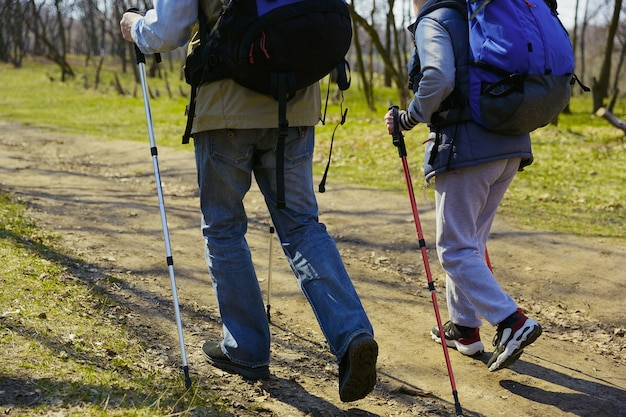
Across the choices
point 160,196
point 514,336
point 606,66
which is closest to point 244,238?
point 160,196

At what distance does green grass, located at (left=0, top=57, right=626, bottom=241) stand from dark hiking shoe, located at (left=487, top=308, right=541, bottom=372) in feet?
7.07

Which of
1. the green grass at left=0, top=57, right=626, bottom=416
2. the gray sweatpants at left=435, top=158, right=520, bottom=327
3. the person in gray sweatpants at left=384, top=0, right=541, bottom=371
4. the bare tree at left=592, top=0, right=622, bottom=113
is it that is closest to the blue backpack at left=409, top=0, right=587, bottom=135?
the person in gray sweatpants at left=384, top=0, right=541, bottom=371

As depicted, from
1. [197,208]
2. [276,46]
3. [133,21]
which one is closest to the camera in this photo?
[276,46]

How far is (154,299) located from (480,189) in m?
2.42

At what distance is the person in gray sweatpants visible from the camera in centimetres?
366

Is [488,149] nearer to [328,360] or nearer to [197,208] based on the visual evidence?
[328,360]

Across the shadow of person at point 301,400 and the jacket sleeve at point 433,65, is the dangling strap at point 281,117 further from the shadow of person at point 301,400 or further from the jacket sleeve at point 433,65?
the shadow of person at point 301,400

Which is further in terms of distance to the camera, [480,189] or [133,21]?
[480,189]

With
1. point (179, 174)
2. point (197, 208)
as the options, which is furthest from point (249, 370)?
point (179, 174)

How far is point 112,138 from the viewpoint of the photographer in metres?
15.9

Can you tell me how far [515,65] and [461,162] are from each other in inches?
22.9

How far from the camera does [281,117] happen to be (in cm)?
328

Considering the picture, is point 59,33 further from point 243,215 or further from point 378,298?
point 243,215

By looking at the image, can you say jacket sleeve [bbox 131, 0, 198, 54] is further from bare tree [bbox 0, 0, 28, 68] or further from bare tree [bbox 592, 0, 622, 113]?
bare tree [bbox 0, 0, 28, 68]
